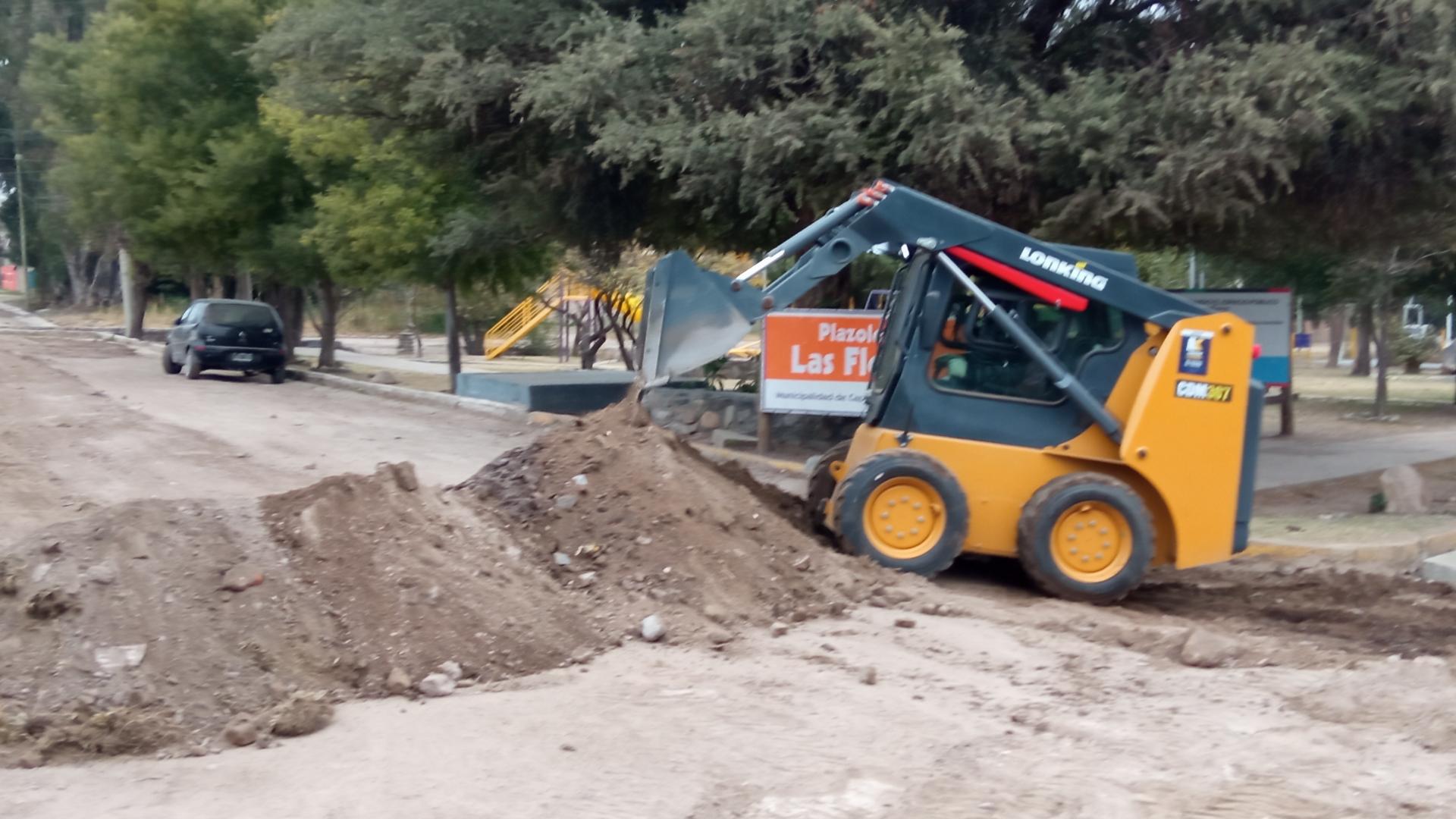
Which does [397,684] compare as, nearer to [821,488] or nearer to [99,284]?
[821,488]

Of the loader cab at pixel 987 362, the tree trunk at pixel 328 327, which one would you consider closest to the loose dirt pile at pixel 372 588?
the loader cab at pixel 987 362

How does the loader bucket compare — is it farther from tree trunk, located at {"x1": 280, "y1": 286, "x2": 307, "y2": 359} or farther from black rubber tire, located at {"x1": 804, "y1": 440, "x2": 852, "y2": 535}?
tree trunk, located at {"x1": 280, "y1": 286, "x2": 307, "y2": 359}

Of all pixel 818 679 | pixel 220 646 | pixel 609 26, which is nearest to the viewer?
pixel 220 646

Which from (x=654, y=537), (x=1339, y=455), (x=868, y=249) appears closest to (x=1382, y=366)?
(x=1339, y=455)

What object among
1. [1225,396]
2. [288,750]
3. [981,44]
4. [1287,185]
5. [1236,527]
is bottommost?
[288,750]

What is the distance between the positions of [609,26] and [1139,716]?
10.1m

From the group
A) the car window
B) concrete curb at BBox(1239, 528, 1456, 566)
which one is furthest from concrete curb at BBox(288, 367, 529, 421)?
concrete curb at BBox(1239, 528, 1456, 566)

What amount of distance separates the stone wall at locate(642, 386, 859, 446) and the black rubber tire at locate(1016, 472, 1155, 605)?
7.67 metres

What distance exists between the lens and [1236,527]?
945 cm

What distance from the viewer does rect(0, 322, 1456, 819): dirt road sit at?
5520mm

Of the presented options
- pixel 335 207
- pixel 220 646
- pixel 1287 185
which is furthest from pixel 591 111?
pixel 335 207

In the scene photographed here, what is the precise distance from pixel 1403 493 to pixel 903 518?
19.6 feet

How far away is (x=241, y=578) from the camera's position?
23.3ft

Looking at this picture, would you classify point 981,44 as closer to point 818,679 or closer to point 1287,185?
point 1287,185
